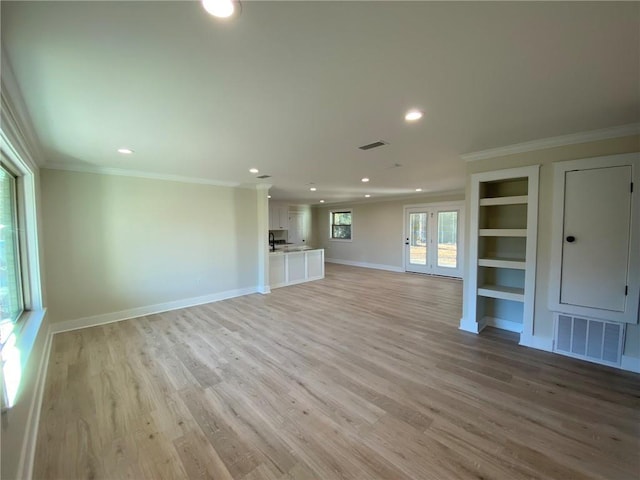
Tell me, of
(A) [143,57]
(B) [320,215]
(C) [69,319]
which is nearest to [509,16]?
(A) [143,57]

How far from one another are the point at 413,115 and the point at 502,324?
3.25m

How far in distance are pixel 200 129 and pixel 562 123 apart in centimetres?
338

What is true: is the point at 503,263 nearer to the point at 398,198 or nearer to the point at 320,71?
the point at 320,71

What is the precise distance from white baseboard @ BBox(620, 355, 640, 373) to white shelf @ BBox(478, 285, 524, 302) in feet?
3.14

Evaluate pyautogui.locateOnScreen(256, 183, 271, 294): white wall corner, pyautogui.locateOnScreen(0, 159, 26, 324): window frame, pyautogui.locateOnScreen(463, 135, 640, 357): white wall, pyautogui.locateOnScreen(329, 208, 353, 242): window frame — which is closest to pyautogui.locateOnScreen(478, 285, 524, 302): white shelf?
pyautogui.locateOnScreen(463, 135, 640, 357): white wall

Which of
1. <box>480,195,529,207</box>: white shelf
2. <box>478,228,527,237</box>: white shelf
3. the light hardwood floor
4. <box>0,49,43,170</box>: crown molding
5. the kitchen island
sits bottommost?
the light hardwood floor

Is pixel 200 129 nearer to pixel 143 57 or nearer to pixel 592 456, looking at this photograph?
pixel 143 57

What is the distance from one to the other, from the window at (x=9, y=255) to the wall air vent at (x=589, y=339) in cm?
525

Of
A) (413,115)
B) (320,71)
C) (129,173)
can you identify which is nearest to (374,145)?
(413,115)

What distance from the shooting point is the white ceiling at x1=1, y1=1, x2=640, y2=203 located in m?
1.18

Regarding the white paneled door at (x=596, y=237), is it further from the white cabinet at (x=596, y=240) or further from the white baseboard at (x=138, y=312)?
the white baseboard at (x=138, y=312)

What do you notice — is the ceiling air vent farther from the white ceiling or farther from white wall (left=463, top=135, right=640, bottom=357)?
white wall (left=463, top=135, right=640, bottom=357)

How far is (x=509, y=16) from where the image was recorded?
118 cm

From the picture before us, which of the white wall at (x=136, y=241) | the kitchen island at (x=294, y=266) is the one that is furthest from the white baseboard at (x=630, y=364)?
the white wall at (x=136, y=241)
